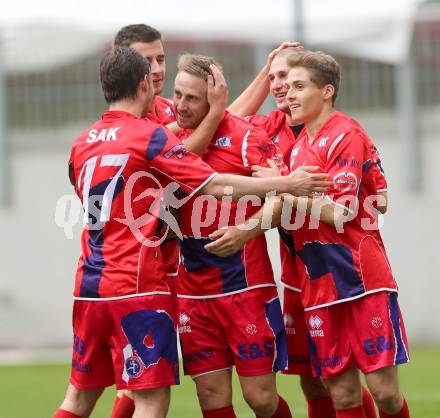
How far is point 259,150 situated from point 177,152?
0.63m

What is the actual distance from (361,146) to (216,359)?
1.26 metres

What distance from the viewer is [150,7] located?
1315cm

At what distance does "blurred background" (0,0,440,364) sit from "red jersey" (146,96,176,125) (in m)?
5.62

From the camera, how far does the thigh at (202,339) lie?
5.83m

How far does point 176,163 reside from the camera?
5320 mm

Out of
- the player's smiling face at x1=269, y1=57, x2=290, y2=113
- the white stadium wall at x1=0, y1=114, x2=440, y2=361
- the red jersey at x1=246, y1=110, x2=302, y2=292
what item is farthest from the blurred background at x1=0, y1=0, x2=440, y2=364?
the player's smiling face at x1=269, y1=57, x2=290, y2=113

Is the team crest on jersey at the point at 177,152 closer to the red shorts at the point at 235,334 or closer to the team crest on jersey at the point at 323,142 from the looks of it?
the team crest on jersey at the point at 323,142

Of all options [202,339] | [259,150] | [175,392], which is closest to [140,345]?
[202,339]

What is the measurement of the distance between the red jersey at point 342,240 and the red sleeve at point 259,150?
0.46 feet

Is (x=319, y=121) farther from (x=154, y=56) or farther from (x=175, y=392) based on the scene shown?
(x=175, y=392)

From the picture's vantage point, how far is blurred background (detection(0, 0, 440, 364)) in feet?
39.8

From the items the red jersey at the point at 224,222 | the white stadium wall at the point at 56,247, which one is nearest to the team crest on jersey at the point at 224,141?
the red jersey at the point at 224,222

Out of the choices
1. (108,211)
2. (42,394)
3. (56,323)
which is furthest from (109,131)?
(56,323)

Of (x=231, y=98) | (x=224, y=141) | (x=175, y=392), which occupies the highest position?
(x=224, y=141)
